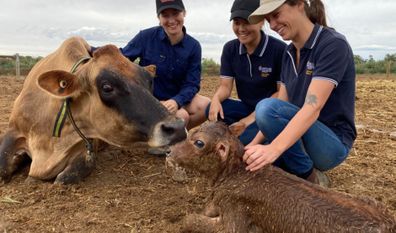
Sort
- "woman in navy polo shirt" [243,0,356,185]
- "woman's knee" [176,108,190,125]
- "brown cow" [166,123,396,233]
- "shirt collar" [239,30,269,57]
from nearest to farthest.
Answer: "brown cow" [166,123,396,233], "woman in navy polo shirt" [243,0,356,185], "shirt collar" [239,30,269,57], "woman's knee" [176,108,190,125]

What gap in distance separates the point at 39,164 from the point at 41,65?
144 cm

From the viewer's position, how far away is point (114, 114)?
4.21 m

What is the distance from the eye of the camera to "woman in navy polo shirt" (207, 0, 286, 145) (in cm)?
509

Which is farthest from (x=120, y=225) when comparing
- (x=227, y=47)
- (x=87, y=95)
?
(x=227, y=47)

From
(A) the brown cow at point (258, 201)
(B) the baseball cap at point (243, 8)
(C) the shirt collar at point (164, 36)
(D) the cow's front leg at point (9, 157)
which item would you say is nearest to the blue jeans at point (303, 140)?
(A) the brown cow at point (258, 201)

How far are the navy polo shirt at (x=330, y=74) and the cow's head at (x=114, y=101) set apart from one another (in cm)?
114

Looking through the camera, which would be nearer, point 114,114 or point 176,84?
point 114,114

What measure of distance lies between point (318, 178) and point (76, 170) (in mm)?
2331

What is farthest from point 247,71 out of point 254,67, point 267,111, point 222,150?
point 222,150

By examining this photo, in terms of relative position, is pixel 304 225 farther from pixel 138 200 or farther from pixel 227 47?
pixel 227 47

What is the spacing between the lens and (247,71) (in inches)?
211

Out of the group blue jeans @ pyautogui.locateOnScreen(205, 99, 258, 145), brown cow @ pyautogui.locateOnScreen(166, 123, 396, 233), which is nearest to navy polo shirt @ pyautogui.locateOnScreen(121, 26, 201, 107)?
blue jeans @ pyautogui.locateOnScreen(205, 99, 258, 145)

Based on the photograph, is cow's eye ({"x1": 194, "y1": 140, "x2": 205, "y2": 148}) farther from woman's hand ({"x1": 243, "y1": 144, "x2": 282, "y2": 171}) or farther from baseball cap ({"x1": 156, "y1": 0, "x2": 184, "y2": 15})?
baseball cap ({"x1": 156, "y1": 0, "x2": 184, "y2": 15})

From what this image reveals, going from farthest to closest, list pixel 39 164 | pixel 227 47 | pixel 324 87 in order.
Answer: pixel 227 47, pixel 39 164, pixel 324 87
